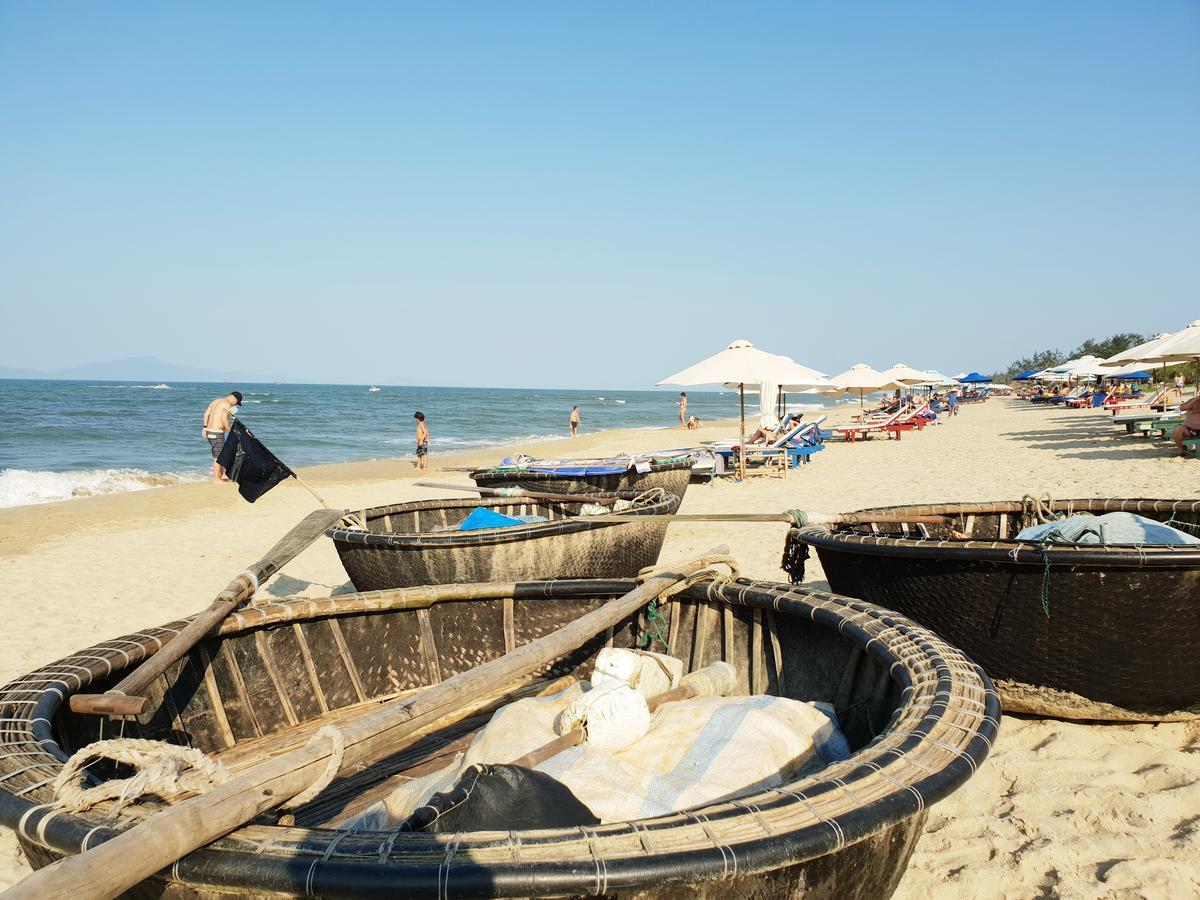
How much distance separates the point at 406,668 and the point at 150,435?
110 ft

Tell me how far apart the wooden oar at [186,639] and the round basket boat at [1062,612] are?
2851mm

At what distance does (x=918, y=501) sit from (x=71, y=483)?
1844cm

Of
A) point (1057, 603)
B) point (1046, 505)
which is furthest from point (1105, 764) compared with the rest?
point (1046, 505)

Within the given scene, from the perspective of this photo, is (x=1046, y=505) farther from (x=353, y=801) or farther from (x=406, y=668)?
(x=353, y=801)

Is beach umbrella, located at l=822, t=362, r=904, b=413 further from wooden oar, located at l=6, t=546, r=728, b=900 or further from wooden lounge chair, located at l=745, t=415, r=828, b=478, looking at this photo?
wooden oar, located at l=6, t=546, r=728, b=900

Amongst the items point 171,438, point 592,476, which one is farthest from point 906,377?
point 171,438

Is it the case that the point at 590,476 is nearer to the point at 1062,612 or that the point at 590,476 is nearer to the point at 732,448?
the point at 1062,612

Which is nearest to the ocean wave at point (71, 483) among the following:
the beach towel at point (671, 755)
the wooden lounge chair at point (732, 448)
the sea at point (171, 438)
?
the sea at point (171, 438)

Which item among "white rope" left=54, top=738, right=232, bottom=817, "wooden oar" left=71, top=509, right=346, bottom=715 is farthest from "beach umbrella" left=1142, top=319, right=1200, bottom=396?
"white rope" left=54, top=738, right=232, bottom=817

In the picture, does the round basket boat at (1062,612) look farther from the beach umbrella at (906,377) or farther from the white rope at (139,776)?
the beach umbrella at (906,377)

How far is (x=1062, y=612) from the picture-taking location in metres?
3.53

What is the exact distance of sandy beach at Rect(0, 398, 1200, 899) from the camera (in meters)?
2.74

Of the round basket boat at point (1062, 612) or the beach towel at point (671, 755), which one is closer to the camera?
the beach towel at point (671, 755)

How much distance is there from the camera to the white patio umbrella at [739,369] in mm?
13570
